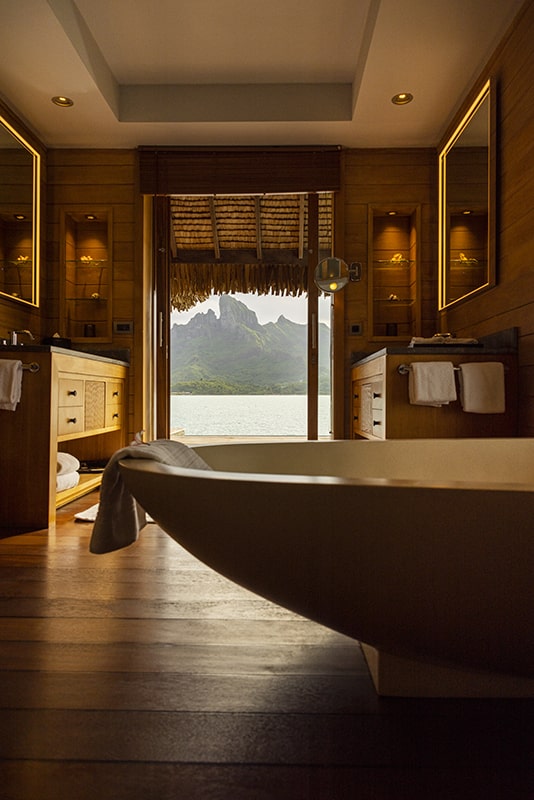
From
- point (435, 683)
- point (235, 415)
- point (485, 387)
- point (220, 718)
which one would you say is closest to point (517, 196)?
point (485, 387)

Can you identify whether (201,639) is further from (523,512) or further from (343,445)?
(523,512)

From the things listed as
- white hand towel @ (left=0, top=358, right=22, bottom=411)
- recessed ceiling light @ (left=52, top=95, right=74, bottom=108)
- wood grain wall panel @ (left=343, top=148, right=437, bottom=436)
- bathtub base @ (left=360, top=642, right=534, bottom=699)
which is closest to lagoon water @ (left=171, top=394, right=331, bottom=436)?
wood grain wall panel @ (left=343, top=148, right=437, bottom=436)

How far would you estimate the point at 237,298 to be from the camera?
4.80 metres

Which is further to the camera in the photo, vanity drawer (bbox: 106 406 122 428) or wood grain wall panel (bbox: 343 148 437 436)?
wood grain wall panel (bbox: 343 148 437 436)

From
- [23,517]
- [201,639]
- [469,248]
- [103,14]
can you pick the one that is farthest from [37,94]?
[201,639]

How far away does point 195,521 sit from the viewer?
854 mm

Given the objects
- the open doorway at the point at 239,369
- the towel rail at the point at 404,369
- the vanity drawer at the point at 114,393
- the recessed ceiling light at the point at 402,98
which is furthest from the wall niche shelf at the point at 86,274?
the towel rail at the point at 404,369

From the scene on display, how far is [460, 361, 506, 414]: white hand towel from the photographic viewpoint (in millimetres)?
2607

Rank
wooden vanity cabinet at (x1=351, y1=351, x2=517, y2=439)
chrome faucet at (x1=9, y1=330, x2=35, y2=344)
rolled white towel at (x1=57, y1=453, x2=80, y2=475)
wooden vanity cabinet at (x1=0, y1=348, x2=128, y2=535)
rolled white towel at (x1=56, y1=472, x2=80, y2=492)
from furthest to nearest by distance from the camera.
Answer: chrome faucet at (x1=9, y1=330, x2=35, y2=344) → rolled white towel at (x1=57, y1=453, x2=80, y2=475) → rolled white towel at (x1=56, y1=472, x2=80, y2=492) → wooden vanity cabinet at (x1=351, y1=351, x2=517, y2=439) → wooden vanity cabinet at (x1=0, y1=348, x2=128, y2=535)

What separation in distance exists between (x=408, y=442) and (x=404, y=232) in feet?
9.05

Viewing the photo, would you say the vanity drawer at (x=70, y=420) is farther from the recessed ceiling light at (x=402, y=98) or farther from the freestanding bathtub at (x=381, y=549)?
the recessed ceiling light at (x=402, y=98)

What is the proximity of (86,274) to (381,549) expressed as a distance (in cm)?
373

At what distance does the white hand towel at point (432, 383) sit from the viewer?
103 inches

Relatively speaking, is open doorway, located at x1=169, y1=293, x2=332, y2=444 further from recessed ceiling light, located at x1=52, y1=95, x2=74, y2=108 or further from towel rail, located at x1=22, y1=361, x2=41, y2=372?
towel rail, located at x1=22, y1=361, x2=41, y2=372
